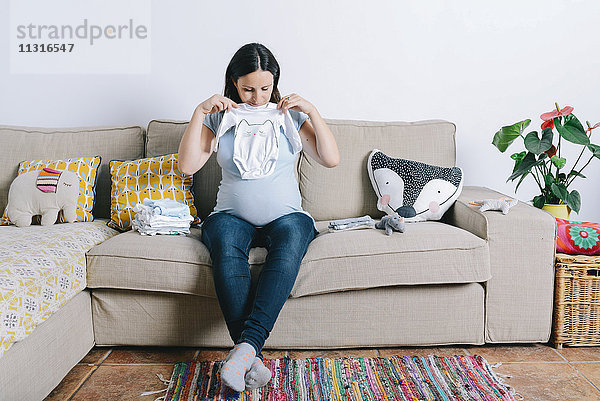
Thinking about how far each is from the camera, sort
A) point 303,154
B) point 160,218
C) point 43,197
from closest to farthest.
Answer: point 160,218
point 43,197
point 303,154

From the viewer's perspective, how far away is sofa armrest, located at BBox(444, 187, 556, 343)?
2104 mm

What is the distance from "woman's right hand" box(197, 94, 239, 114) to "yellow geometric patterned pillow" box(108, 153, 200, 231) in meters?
0.40

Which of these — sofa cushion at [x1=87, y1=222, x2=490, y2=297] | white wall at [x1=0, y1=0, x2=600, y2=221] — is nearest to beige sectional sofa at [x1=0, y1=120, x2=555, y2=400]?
sofa cushion at [x1=87, y1=222, x2=490, y2=297]

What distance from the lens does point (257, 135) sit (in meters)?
2.20

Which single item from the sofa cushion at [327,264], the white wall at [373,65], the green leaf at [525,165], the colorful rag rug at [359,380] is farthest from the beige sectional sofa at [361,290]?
the white wall at [373,65]

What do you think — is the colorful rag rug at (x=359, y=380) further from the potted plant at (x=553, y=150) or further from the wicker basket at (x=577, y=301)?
the potted plant at (x=553, y=150)

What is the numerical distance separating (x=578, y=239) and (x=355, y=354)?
912 millimetres

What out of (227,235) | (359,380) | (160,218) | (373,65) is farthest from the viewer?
(373,65)

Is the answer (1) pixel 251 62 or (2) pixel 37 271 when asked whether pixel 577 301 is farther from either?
(2) pixel 37 271

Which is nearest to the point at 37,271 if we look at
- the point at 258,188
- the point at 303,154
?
the point at 258,188

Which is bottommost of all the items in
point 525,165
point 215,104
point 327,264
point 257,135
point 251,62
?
point 327,264

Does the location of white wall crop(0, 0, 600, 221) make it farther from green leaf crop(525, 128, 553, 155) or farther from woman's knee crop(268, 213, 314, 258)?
woman's knee crop(268, 213, 314, 258)

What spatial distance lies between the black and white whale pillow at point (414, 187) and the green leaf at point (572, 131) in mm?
437

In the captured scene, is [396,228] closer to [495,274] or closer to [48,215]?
[495,274]
